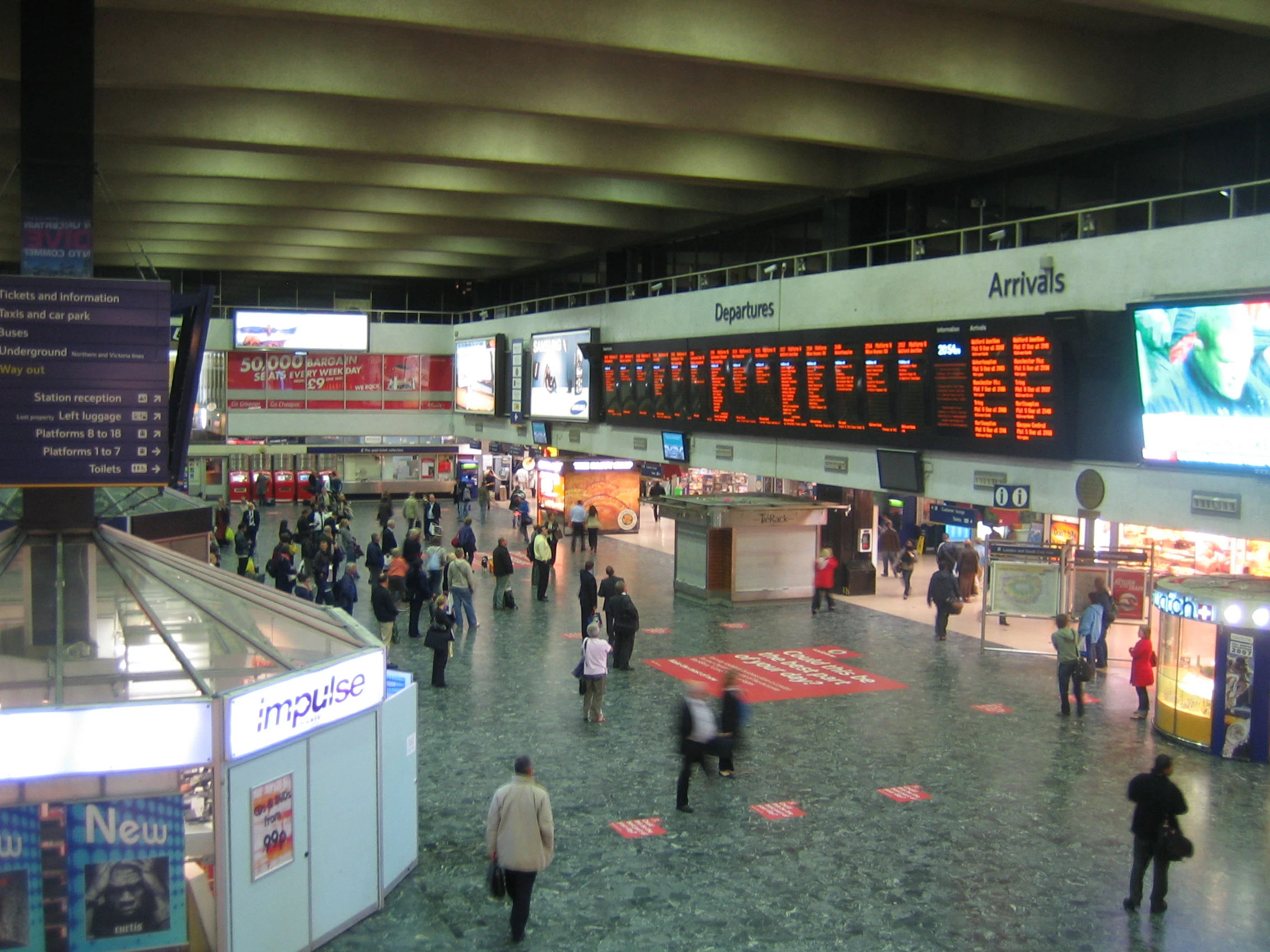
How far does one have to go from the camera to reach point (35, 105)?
9750 millimetres

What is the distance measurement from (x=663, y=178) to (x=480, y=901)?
14.4m

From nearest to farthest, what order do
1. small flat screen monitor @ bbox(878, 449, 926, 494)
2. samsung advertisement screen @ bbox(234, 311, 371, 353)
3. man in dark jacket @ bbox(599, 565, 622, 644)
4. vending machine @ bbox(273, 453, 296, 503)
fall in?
1. man in dark jacket @ bbox(599, 565, 622, 644)
2. small flat screen monitor @ bbox(878, 449, 926, 494)
3. samsung advertisement screen @ bbox(234, 311, 371, 353)
4. vending machine @ bbox(273, 453, 296, 503)

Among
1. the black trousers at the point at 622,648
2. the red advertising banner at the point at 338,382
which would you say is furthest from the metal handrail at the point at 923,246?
the black trousers at the point at 622,648

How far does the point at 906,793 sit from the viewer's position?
10.6 meters

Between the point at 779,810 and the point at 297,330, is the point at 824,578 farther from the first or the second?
the point at 297,330

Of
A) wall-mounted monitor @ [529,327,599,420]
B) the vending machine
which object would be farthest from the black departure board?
the vending machine

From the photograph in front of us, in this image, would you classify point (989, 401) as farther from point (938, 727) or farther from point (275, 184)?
point (275, 184)

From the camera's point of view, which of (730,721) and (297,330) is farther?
(297,330)

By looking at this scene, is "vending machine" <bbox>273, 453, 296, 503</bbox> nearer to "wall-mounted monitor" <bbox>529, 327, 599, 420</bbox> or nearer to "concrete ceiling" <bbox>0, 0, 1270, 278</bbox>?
"wall-mounted monitor" <bbox>529, 327, 599, 420</bbox>

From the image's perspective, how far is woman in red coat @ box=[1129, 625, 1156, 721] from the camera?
44.9 feet

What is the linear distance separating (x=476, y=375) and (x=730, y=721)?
25.3 meters

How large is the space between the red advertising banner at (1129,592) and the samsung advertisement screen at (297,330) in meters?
26.6

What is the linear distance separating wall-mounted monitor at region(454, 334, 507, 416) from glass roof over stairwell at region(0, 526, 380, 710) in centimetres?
2394

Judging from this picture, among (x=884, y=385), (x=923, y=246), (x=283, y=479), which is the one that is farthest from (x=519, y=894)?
(x=283, y=479)
